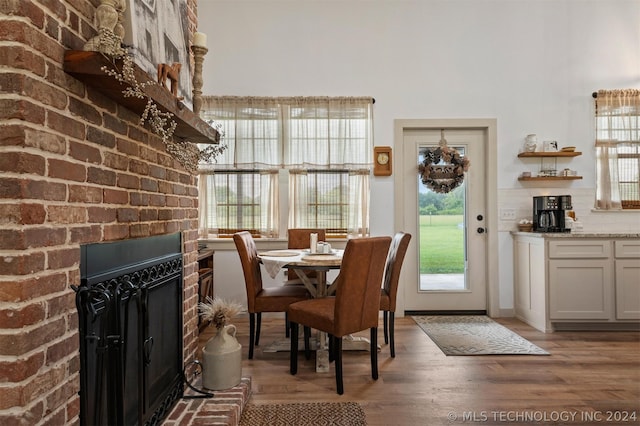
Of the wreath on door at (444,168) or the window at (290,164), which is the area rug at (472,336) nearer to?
the window at (290,164)

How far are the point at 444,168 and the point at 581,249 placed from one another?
149 cm

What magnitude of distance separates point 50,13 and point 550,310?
160 inches

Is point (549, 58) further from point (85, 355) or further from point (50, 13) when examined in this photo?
point (85, 355)

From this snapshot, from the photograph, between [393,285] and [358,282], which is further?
[393,285]

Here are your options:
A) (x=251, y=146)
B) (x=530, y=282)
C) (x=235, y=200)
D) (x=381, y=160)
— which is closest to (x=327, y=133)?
(x=381, y=160)

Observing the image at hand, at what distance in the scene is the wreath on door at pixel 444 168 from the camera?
3967 millimetres

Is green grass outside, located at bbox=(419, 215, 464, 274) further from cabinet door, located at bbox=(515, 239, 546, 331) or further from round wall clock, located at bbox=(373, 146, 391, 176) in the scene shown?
round wall clock, located at bbox=(373, 146, 391, 176)

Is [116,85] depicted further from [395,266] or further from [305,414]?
[395,266]

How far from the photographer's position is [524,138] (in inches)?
157

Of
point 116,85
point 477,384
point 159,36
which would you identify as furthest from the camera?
point 477,384

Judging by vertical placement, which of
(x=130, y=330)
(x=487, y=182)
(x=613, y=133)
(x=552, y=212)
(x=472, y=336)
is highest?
(x=613, y=133)

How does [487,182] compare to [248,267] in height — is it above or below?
above

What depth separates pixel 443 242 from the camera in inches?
163

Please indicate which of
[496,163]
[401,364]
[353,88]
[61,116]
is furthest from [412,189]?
[61,116]
